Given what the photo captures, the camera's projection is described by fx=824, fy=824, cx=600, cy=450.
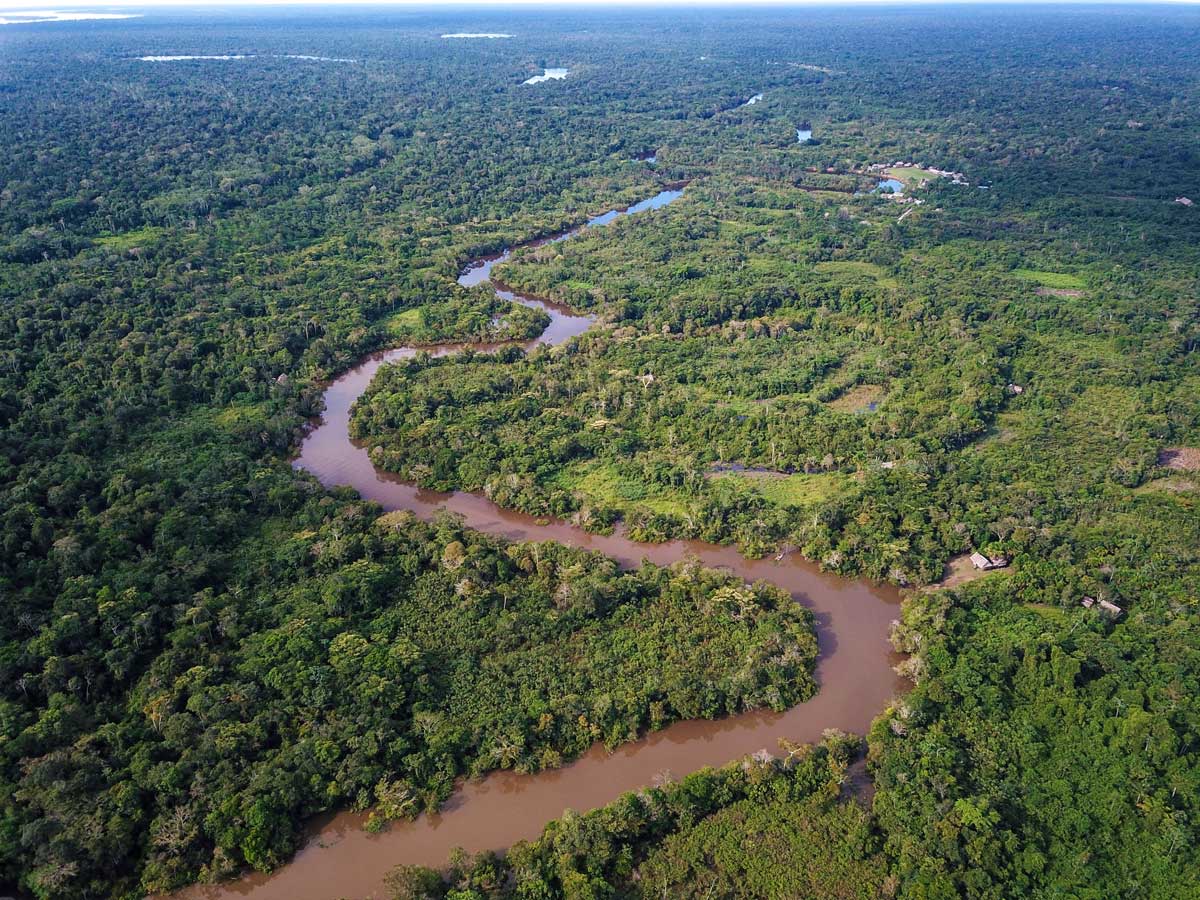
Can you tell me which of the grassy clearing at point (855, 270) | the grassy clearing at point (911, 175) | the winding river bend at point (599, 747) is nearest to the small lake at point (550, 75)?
the grassy clearing at point (911, 175)

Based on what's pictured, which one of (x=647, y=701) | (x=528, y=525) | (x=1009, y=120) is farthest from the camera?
(x=1009, y=120)

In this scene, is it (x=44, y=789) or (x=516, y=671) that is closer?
(x=44, y=789)

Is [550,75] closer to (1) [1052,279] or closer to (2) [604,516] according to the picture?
(1) [1052,279]

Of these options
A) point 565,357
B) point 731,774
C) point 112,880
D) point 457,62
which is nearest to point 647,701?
point 731,774

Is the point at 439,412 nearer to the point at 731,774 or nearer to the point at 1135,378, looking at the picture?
the point at 731,774

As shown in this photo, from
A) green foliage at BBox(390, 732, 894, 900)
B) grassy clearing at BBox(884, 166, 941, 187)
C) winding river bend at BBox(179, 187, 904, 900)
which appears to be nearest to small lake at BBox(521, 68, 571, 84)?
A: grassy clearing at BBox(884, 166, 941, 187)

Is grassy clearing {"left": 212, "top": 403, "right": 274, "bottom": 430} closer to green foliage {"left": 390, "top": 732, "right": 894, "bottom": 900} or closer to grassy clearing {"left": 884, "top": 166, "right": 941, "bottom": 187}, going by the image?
green foliage {"left": 390, "top": 732, "right": 894, "bottom": 900}
